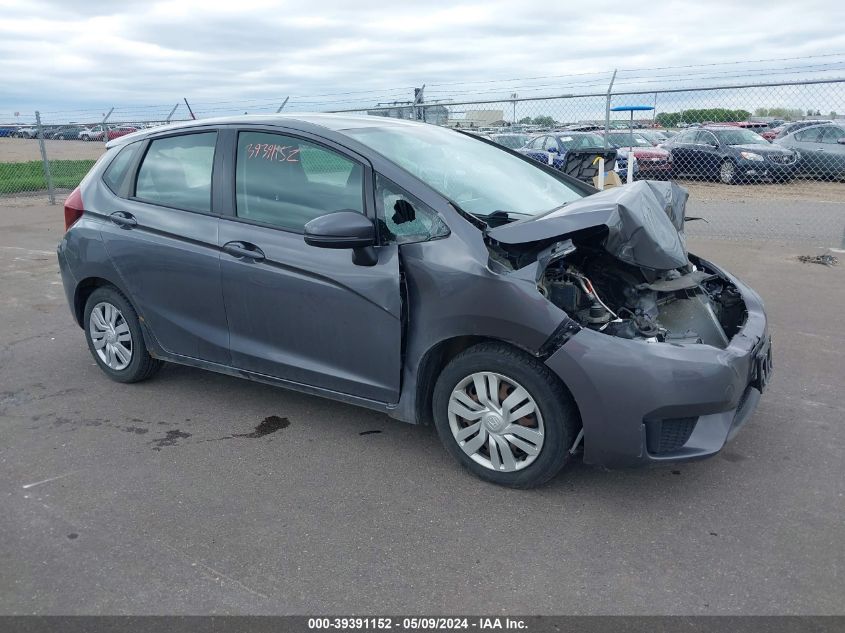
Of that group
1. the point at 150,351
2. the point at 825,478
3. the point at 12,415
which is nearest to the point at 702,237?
the point at 825,478

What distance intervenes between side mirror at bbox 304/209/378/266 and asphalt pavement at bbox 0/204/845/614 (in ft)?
3.71

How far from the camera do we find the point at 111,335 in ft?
16.1

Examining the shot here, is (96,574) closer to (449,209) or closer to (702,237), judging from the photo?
(449,209)

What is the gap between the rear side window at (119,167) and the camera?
15.6 ft

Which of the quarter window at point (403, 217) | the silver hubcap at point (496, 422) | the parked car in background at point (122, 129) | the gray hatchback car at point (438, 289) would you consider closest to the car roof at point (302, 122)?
the gray hatchback car at point (438, 289)

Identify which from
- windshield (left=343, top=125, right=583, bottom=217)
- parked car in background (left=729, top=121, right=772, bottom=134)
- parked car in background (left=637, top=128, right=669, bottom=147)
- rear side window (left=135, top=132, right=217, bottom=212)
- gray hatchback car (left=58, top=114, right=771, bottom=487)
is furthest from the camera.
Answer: parked car in background (left=729, top=121, right=772, bottom=134)

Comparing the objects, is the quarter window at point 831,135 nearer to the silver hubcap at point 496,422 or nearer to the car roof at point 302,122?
the car roof at point 302,122

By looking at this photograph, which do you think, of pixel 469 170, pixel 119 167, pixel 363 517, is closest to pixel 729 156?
pixel 469 170

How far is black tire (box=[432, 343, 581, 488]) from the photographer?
10.7ft

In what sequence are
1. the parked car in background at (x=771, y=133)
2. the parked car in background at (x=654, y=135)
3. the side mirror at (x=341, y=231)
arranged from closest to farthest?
the side mirror at (x=341, y=231) → the parked car in background at (x=654, y=135) → the parked car in background at (x=771, y=133)

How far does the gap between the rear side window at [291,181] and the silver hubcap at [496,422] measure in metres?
1.04

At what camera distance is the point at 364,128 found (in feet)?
13.5

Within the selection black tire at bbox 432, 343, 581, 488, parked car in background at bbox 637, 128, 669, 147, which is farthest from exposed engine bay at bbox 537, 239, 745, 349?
parked car in background at bbox 637, 128, 669, 147
